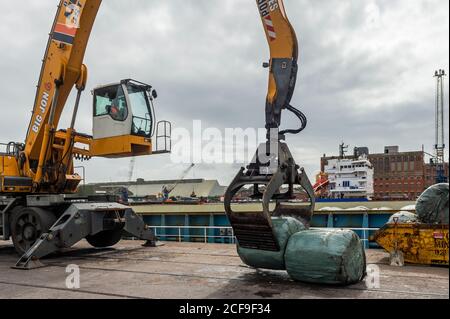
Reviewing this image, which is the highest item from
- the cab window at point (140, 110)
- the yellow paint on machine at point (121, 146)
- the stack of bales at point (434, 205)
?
the cab window at point (140, 110)

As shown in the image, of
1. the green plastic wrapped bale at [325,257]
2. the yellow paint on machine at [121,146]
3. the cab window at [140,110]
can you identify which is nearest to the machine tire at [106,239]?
the yellow paint on machine at [121,146]

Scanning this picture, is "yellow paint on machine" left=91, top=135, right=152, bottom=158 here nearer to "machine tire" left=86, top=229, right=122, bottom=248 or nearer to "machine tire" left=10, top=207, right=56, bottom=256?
"machine tire" left=10, top=207, right=56, bottom=256

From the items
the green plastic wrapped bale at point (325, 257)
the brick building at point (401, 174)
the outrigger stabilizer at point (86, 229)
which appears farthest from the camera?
the brick building at point (401, 174)

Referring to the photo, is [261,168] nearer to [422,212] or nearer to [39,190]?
[422,212]

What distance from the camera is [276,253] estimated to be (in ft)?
24.8

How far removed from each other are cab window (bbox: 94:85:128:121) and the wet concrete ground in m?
3.90

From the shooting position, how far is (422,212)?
938 centimetres

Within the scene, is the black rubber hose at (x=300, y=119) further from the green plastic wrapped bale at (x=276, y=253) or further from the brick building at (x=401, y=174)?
the brick building at (x=401, y=174)

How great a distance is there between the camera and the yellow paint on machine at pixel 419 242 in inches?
350

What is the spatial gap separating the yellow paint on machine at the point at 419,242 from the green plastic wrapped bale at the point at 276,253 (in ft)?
9.11

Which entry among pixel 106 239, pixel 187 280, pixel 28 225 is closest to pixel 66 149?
pixel 28 225

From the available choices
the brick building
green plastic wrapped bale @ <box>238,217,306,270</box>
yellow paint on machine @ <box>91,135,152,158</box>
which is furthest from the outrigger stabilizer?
the brick building
